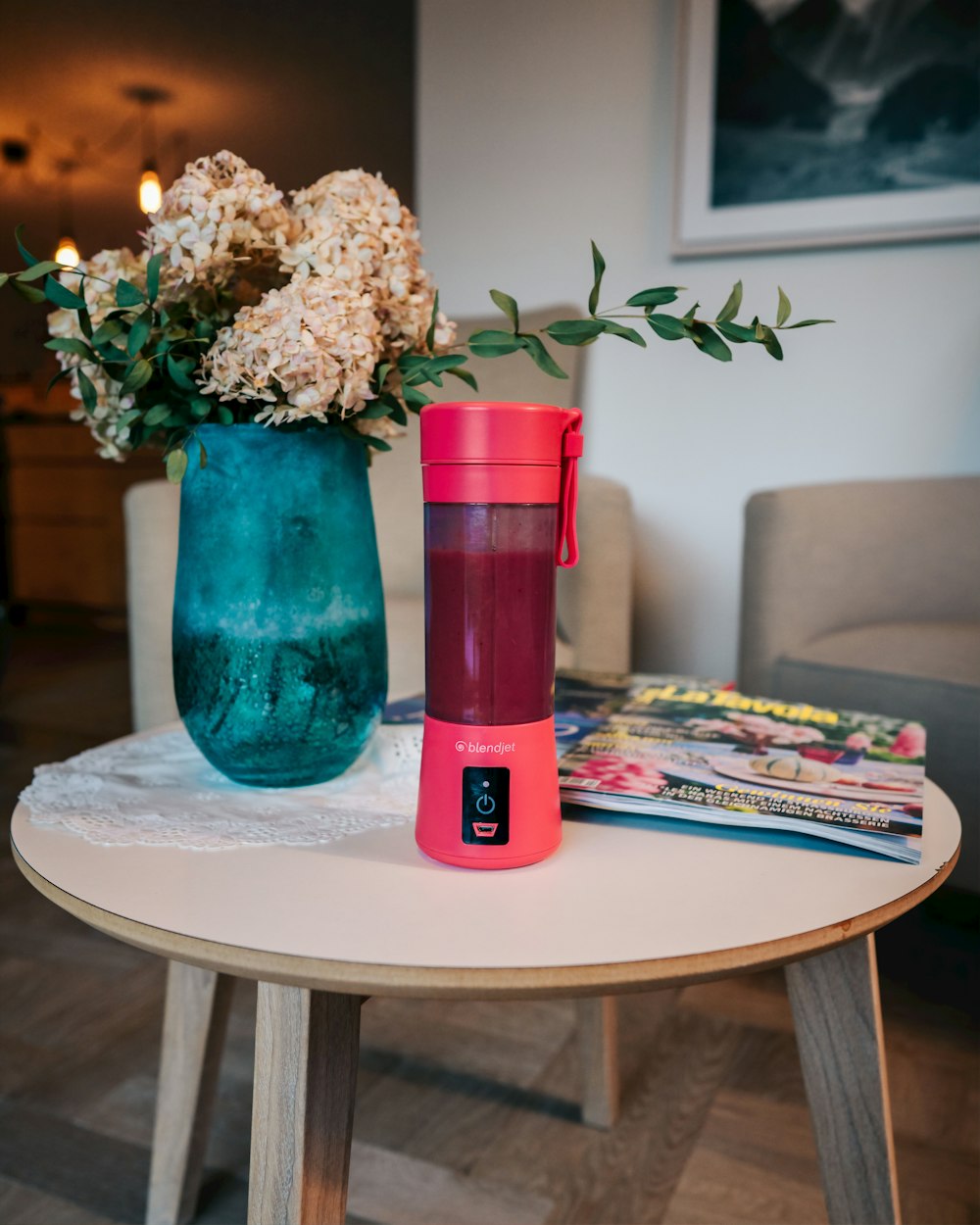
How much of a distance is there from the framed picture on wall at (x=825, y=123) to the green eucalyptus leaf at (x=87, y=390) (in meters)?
1.68

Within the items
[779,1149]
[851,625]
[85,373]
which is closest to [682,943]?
[85,373]

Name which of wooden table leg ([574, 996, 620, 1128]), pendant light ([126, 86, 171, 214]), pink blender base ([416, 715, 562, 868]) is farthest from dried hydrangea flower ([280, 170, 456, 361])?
pendant light ([126, 86, 171, 214])

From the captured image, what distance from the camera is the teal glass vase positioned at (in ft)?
2.18

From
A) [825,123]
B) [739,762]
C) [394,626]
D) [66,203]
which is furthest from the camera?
[66,203]

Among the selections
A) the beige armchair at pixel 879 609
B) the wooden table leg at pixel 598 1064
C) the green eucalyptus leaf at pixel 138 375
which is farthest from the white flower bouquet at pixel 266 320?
the beige armchair at pixel 879 609

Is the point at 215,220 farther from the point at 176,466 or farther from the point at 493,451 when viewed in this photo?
the point at 493,451

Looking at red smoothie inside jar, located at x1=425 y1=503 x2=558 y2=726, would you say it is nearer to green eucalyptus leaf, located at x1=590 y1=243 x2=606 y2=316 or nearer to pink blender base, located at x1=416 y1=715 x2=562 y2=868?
pink blender base, located at x1=416 y1=715 x2=562 y2=868

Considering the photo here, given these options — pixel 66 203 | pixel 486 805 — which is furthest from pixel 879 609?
pixel 66 203

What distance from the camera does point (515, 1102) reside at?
1108mm

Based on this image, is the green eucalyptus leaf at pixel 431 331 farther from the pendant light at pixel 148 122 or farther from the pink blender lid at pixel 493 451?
the pendant light at pixel 148 122

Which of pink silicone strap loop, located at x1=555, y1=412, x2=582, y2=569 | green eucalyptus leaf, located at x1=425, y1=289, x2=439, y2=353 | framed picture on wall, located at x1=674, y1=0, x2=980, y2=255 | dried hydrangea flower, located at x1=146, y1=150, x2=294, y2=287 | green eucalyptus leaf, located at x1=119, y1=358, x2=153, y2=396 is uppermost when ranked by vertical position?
framed picture on wall, located at x1=674, y1=0, x2=980, y2=255

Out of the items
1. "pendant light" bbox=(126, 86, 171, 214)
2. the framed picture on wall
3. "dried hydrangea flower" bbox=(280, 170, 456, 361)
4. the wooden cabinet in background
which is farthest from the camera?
the wooden cabinet in background

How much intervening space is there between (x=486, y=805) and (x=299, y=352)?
0.28 m

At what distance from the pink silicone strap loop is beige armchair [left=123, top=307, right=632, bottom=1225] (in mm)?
519
